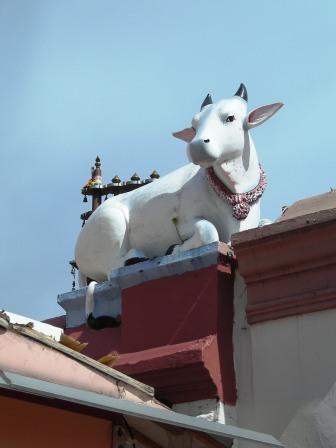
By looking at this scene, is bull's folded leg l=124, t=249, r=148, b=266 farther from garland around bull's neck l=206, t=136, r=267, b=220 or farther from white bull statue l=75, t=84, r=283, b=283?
garland around bull's neck l=206, t=136, r=267, b=220

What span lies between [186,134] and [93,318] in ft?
4.86

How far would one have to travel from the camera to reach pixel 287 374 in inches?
191

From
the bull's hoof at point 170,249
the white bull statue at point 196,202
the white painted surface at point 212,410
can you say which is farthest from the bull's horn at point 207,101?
the white painted surface at point 212,410

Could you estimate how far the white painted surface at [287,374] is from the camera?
4.69m

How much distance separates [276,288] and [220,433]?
1.19 meters

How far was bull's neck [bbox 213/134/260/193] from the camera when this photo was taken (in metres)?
5.81

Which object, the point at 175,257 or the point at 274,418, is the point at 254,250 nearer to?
the point at 175,257

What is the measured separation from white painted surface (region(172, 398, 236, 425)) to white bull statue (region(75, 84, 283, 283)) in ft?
3.45

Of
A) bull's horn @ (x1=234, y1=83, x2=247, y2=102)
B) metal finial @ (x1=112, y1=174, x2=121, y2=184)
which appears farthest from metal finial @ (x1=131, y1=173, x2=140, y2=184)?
bull's horn @ (x1=234, y1=83, x2=247, y2=102)

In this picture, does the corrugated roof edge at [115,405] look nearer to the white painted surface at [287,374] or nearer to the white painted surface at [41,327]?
the white painted surface at [287,374]

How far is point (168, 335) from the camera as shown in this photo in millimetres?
5215

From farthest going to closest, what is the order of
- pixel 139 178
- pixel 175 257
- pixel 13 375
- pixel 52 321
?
pixel 139 178 → pixel 52 321 → pixel 175 257 → pixel 13 375

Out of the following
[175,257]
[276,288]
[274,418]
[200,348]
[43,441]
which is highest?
[175,257]

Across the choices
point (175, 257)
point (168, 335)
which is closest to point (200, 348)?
point (168, 335)
